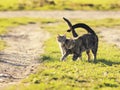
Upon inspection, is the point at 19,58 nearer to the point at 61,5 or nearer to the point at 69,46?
the point at 69,46

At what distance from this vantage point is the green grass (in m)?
86.8

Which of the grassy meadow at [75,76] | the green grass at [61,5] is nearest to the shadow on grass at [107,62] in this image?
the grassy meadow at [75,76]

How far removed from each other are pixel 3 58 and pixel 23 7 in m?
A: 59.1

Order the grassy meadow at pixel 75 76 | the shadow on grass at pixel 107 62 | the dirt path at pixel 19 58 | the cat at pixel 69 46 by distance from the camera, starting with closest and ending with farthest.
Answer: the grassy meadow at pixel 75 76
the dirt path at pixel 19 58
the cat at pixel 69 46
the shadow on grass at pixel 107 62

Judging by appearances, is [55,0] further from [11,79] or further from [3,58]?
[11,79]

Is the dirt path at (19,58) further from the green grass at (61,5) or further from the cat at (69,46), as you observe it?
the green grass at (61,5)

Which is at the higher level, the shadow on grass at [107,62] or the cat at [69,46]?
the cat at [69,46]

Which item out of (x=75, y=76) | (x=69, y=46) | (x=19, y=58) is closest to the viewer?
(x=75, y=76)

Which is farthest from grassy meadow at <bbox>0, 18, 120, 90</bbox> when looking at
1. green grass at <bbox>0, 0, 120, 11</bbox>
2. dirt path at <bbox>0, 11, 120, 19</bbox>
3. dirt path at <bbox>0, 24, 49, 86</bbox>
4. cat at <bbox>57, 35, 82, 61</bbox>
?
green grass at <bbox>0, 0, 120, 11</bbox>

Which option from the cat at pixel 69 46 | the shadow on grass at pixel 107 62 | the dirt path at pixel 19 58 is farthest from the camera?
the shadow on grass at pixel 107 62

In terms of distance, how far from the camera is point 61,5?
89062 millimetres

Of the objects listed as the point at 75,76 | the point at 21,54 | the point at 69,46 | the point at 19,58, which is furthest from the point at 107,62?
the point at 21,54

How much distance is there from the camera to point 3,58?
2825 centimetres

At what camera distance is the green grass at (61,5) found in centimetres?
8681
